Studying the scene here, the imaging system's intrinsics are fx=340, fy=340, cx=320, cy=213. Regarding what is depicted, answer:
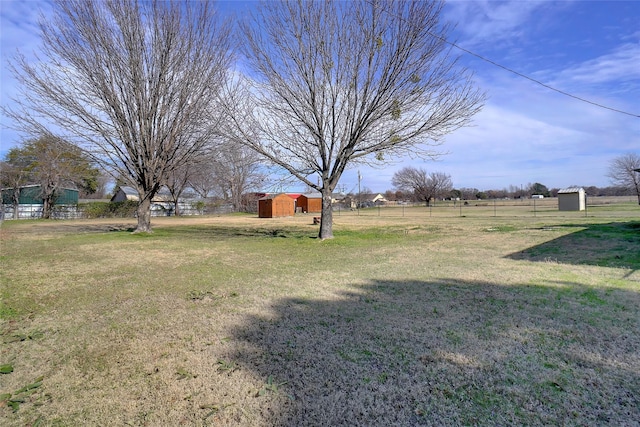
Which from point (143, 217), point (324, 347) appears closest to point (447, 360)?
point (324, 347)

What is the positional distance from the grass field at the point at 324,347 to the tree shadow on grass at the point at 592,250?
1.80 feet

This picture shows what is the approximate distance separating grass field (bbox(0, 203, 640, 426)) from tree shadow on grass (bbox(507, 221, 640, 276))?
550 mm

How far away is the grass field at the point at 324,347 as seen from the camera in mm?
2316

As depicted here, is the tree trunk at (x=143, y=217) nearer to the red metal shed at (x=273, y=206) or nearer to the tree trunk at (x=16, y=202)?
the red metal shed at (x=273, y=206)

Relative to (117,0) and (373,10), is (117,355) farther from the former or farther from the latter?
(117,0)

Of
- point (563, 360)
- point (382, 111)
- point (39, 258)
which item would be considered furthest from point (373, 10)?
point (39, 258)

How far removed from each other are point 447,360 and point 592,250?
8625 millimetres

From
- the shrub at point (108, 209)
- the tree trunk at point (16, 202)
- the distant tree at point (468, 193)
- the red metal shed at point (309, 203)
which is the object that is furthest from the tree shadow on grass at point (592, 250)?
the distant tree at point (468, 193)

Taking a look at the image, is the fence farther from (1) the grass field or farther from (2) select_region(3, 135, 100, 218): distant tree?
(2) select_region(3, 135, 100, 218): distant tree

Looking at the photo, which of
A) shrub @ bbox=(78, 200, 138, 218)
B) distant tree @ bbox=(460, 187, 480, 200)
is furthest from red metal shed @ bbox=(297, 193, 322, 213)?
distant tree @ bbox=(460, 187, 480, 200)

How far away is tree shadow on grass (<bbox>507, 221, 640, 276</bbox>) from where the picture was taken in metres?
7.58

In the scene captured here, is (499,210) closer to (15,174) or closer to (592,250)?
(592,250)

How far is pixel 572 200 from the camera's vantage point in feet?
108

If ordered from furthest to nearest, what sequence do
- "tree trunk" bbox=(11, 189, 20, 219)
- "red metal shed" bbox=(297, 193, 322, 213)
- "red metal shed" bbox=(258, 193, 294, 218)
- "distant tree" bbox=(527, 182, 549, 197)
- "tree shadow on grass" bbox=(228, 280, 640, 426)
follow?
"distant tree" bbox=(527, 182, 549, 197) → "red metal shed" bbox=(297, 193, 322, 213) → "red metal shed" bbox=(258, 193, 294, 218) → "tree trunk" bbox=(11, 189, 20, 219) → "tree shadow on grass" bbox=(228, 280, 640, 426)
